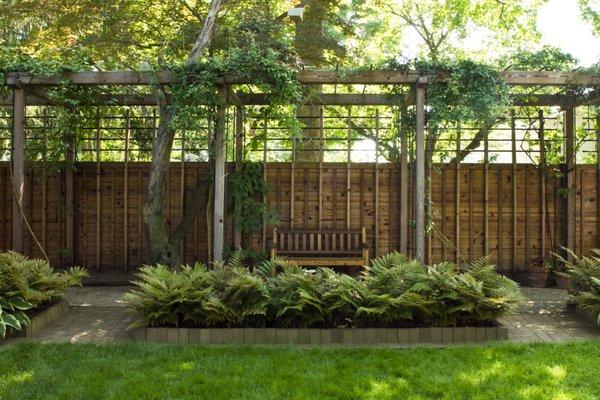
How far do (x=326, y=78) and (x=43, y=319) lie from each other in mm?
4207

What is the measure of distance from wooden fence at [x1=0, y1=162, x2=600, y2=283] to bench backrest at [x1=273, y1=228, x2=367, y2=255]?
0.27 metres

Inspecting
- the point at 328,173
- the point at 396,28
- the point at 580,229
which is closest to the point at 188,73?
the point at 328,173

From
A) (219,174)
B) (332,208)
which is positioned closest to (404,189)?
(332,208)

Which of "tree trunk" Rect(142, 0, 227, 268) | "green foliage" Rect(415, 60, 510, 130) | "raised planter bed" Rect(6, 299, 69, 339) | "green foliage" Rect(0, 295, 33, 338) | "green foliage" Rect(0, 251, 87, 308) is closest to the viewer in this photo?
"green foliage" Rect(0, 295, 33, 338)

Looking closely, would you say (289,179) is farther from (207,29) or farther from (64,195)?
(64,195)

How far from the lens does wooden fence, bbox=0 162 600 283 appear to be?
8.87 m

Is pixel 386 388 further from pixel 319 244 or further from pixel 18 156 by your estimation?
pixel 18 156

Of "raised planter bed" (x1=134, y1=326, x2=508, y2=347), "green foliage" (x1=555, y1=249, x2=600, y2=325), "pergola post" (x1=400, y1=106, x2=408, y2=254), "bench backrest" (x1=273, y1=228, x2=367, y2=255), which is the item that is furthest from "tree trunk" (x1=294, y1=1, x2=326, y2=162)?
"raised planter bed" (x1=134, y1=326, x2=508, y2=347)

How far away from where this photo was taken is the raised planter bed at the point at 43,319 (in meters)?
5.09

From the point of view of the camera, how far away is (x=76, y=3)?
34.8 ft

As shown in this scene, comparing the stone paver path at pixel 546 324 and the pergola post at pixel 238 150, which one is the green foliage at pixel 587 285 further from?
the pergola post at pixel 238 150

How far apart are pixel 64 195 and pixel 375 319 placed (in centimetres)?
602

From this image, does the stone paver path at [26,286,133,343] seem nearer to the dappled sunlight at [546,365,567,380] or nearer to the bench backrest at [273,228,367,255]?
the bench backrest at [273,228,367,255]

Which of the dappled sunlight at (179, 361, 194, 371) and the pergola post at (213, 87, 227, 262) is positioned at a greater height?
the pergola post at (213, 87, 227, 262)
